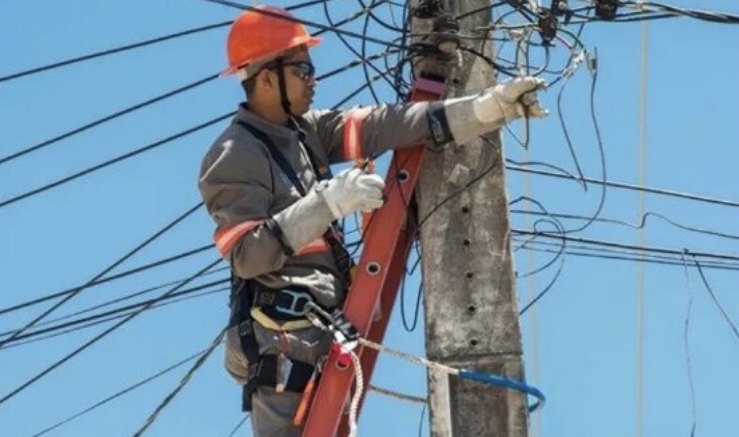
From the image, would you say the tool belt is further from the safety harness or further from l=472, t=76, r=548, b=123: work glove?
l=472, t=76, r=548, b=123: work glove

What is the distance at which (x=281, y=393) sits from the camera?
A: 19.3 ft

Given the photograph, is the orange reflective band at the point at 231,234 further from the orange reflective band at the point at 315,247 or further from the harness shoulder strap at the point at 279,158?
the harness shoulder strap at the point at 279,158

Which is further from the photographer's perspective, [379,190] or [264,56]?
[264,56]

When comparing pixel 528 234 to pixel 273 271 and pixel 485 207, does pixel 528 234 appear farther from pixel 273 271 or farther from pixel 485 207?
pixel 273 271

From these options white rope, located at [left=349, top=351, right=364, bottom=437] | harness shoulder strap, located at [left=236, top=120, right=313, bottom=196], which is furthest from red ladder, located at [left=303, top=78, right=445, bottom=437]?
harness shoulder strap, located at [left=236, top=120, right=313, bottom=196]

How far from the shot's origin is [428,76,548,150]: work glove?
19.5 feet

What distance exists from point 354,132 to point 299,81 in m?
0.28

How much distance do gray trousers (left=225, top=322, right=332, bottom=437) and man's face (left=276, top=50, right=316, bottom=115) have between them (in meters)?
0.85

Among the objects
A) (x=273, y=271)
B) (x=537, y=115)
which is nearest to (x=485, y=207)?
(x=537, y=115)

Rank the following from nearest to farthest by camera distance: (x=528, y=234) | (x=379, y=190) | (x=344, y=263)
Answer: (x=379, y=190)
(x=344, y=263)
(x=528, y=234)

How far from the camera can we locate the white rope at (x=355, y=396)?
5805 millimetres

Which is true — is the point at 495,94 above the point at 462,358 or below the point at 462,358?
above

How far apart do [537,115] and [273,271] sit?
105 centimetres

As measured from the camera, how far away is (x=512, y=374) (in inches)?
232
